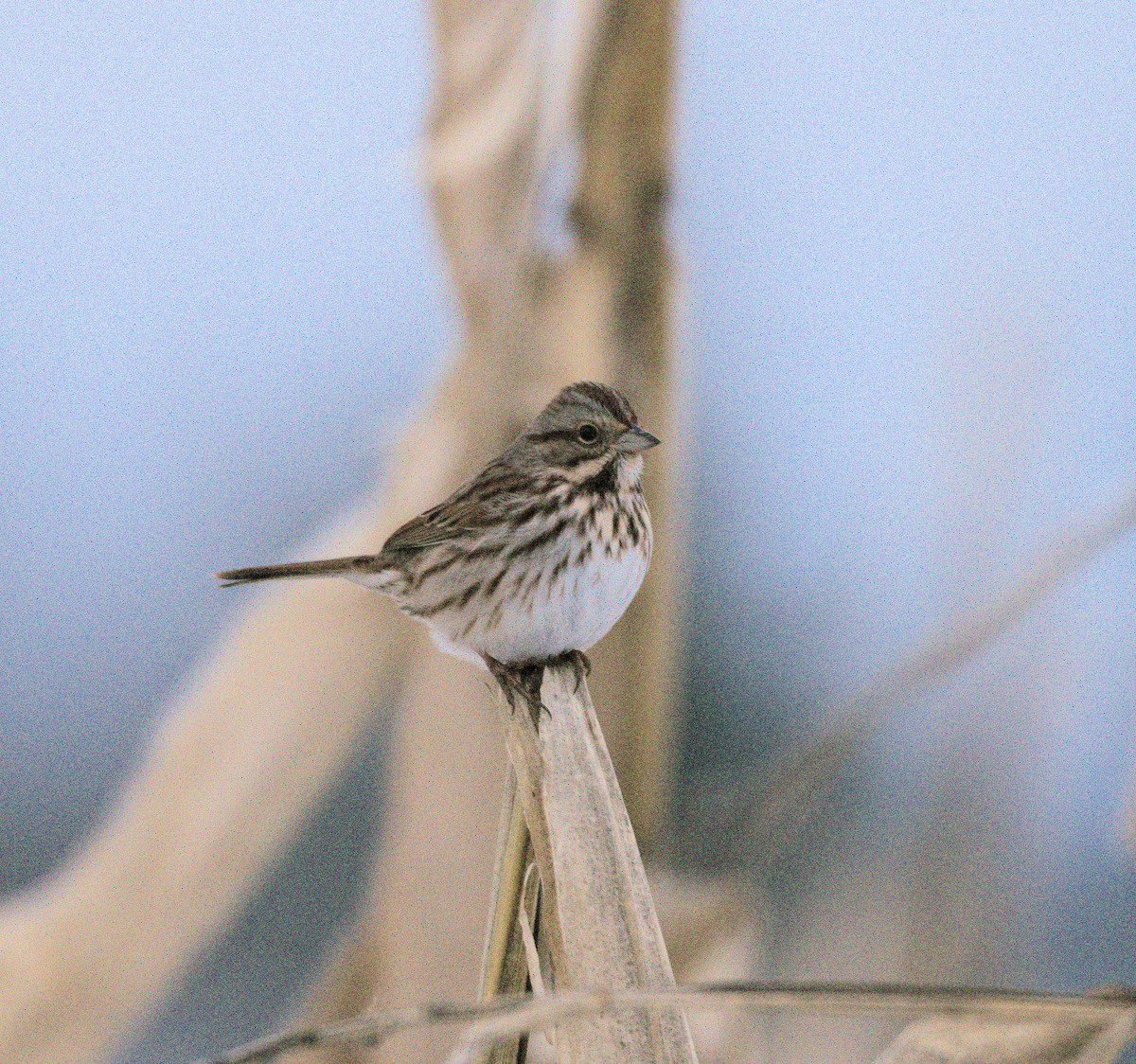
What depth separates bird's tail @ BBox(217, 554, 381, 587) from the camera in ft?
2.03

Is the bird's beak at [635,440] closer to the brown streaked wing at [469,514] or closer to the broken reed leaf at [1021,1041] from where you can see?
the brown streaked wing at [469,514]

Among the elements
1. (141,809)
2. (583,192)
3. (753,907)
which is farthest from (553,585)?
(753,907)

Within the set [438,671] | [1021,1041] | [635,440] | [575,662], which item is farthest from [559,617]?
[1021,1041]

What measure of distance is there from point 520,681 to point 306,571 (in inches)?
5.0

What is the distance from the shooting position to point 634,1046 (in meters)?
0.42

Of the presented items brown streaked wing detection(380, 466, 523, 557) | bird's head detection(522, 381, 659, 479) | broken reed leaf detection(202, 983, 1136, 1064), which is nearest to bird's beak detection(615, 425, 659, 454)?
bird's head detection(522, 381, 659, 479)

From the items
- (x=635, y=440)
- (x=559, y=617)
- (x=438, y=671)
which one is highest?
(x=635, y=440)

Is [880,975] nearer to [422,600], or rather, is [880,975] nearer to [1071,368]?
[1071,368]

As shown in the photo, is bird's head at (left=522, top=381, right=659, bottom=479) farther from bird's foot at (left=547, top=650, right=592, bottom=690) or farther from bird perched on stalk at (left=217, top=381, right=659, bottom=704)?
bird's foot at (left=547, top=650, right=592, bottom=690)

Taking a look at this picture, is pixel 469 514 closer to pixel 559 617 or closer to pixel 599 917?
pixel 559 617

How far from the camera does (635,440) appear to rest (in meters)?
0.66

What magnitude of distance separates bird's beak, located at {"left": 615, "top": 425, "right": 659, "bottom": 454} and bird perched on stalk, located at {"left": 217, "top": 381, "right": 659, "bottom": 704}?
2cm

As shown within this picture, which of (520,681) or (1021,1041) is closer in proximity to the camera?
(1021,1041)

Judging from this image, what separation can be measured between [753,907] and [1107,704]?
513mm
